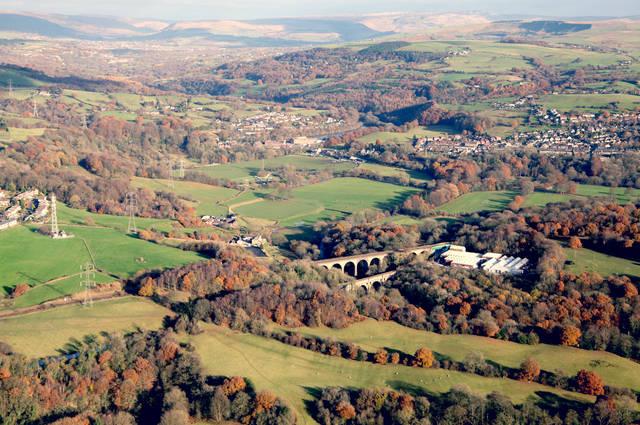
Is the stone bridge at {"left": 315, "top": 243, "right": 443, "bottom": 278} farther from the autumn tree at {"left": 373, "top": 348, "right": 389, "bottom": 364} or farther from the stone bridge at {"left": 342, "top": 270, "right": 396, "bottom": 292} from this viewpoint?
the autumn tree at {"left": 373, "top": 348, "right": 389, "bottom": 364}

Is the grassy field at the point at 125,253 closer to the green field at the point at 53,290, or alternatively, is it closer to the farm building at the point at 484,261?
the green field at the point at 53,290

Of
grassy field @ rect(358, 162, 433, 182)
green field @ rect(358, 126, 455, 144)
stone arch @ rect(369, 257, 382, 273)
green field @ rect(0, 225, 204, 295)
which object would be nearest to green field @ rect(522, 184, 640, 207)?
grassy field @ rect(358, 162, 433, 182)

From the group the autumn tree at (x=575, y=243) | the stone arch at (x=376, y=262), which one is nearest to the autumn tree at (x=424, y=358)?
the stone arch at (x=376, y=262)

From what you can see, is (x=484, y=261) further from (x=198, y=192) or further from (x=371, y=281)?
(x=198, y=192)

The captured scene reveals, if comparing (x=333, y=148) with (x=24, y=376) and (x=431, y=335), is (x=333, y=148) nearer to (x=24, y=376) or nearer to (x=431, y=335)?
(x=431, y=335)

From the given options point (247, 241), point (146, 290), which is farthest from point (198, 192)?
point (146, 290)

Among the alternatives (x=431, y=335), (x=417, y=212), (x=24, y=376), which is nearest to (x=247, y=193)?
(x=417, y=212)
